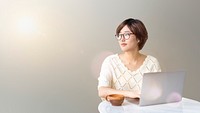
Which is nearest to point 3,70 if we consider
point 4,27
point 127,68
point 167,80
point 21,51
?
point 21,51

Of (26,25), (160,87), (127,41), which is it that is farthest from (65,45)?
(160,87)

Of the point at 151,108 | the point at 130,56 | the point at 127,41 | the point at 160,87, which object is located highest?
the point at 127,41

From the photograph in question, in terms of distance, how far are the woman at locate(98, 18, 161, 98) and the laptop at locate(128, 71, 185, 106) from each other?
34 centimetres

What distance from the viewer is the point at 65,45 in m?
2.40

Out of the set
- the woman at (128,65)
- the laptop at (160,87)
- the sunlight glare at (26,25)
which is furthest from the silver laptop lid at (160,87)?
the sunlight glare at (26,25)

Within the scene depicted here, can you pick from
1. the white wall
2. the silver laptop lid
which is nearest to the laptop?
the silver laptop lid

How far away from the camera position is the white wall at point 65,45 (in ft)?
7.57

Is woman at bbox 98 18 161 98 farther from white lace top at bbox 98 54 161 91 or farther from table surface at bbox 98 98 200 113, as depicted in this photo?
table surface at bbox 98 98 200 113

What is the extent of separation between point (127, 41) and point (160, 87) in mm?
549

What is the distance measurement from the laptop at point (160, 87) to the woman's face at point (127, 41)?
18.8 inches

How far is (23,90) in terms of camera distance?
7.75ft

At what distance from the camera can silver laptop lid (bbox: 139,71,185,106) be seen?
4.84ft

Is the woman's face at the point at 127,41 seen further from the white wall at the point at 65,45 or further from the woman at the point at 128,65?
the white wall at the point at 65,45

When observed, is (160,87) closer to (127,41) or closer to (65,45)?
(127,41)
